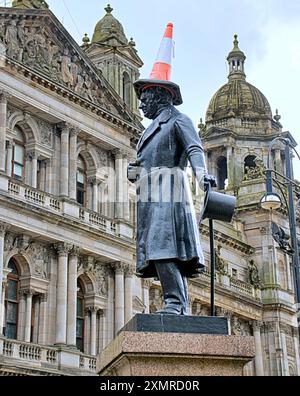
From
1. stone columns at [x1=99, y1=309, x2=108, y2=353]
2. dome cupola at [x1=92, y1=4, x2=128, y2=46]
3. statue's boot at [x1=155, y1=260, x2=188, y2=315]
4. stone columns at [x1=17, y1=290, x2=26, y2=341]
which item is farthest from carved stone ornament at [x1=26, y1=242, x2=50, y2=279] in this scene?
statue's boot at [x1=155, y1=260, x2=188, y2=315]

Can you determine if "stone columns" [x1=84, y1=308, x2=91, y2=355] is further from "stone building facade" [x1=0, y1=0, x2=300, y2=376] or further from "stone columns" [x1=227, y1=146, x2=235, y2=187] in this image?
"stone columns" [x1=227, y1=146, x2=235, y2=187]

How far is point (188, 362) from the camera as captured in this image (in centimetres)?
760

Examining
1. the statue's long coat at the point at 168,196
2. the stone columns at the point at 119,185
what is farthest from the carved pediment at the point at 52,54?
the statue's long coat at the point at 168,196

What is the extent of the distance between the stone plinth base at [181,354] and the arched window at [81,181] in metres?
24.6

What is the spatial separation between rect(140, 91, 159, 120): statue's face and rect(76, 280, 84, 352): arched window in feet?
72.1

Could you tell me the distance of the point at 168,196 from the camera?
846cm

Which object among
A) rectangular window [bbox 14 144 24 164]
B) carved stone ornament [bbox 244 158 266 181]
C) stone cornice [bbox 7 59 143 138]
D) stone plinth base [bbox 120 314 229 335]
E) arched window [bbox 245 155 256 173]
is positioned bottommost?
stone plinth base [bbox 120 314 229 335]

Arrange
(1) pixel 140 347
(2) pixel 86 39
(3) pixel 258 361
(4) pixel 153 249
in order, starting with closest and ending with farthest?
(1) pixel 140 347, (4) pixel 153 249, (2) pixel 86 39, (3) pixel 258 361

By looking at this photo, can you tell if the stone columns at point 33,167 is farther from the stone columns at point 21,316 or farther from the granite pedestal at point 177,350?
the granite pedestal at point 177,350

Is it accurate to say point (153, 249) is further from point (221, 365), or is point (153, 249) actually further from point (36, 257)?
point (36, 257)

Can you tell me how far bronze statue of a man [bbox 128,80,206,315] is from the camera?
8219mm

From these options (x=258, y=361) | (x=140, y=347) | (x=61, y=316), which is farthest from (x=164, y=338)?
(x=258, y=361)

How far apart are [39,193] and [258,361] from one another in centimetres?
1861

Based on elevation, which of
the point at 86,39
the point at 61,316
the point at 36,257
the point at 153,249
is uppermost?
the point at 86,39
